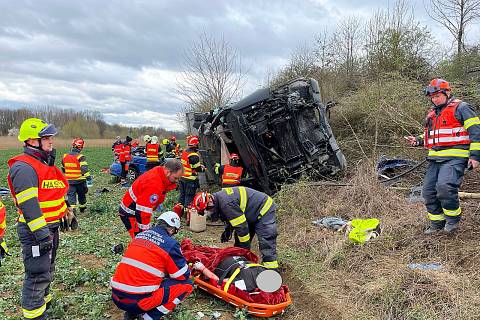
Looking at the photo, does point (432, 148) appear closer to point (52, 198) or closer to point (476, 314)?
point (476, 314)

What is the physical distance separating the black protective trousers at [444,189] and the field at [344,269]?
0.93 feet

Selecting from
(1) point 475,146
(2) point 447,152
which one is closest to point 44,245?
(2) point 447,152

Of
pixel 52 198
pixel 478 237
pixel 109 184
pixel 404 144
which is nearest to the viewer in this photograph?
pixel 52 198

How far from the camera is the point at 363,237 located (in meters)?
5.16

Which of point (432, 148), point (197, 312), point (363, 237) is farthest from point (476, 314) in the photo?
point (197, 312)

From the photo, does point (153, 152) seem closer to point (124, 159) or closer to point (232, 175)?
point (124, 159)

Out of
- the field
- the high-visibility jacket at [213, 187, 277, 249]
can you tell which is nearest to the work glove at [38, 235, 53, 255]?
the field

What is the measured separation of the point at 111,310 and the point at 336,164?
18.9 ft

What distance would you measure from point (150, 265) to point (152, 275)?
11 cm

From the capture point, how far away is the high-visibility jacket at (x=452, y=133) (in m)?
4.59

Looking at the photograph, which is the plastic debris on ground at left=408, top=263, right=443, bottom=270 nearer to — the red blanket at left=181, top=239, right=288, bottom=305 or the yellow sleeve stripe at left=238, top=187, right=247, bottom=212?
the red blanket at left=181, top=239, right=288, bottom=305

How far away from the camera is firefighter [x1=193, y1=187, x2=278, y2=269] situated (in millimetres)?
4660

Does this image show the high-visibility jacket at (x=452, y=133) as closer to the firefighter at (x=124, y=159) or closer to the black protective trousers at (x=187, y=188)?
the black protective trousers at (x=187, y=188)

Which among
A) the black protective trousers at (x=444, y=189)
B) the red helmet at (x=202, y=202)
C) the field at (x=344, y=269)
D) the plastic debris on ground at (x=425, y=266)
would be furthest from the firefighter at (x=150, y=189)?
the black protective trousers at (x=444, y=189)
